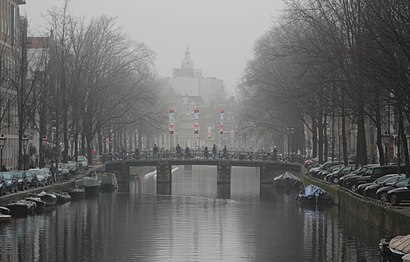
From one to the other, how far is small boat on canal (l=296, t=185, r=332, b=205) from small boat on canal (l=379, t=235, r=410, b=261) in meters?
31.4

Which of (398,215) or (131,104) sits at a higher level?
(131,104)

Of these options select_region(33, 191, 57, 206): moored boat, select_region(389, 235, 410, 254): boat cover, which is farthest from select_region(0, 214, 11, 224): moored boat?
select_region(389, 235, 410, 254): boat cover

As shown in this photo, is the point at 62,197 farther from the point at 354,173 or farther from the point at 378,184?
the point at 378,184

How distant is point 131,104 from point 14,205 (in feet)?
175

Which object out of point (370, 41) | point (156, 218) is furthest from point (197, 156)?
point (370, 41)

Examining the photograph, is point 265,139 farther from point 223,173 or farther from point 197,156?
point 223,173

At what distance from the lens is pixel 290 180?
343 ft

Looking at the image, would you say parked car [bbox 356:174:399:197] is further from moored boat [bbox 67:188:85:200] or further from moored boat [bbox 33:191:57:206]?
moored boat [bbox 67:188:85:200]

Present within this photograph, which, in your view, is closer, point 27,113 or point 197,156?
point 27,113

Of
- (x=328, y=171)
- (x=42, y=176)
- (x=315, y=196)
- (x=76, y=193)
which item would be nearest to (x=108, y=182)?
(x=76, y=193)

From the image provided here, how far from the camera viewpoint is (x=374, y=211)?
54.0m

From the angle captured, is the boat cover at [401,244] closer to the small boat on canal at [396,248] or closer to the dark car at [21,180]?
the small boat on canal at [396,248]

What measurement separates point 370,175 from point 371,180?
92 cm

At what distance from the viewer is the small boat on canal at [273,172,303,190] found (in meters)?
103
